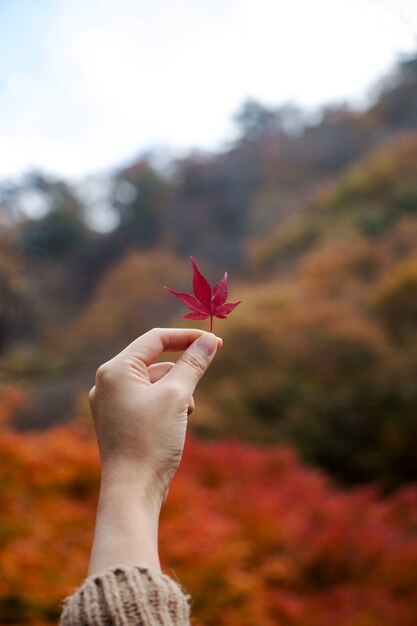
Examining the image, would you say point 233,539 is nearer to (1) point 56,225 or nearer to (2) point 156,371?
(2) point 156,371

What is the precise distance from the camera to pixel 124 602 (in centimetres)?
51

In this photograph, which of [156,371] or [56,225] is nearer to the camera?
[156,371]

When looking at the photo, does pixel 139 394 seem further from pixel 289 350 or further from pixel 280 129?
pixel 280 129

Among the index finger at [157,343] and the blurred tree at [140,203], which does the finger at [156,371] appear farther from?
the blurred tree at [140,203]

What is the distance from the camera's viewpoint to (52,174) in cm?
537

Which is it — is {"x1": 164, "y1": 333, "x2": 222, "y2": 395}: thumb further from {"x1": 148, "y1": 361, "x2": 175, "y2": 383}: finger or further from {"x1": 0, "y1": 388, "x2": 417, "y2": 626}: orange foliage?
{"x1": 0, "y1": 388, "x2": 417, "y2": 626}: orange foliage

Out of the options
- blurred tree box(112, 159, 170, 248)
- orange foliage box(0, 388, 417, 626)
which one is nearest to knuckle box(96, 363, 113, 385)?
orange foliage box(0, 388, 417, 626)

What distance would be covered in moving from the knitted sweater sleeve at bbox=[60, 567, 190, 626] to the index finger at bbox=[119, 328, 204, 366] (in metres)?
0.19

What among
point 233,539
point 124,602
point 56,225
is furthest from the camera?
point 56,225

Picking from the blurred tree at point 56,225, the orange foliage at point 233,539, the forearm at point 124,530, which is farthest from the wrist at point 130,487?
the blurred tree at point 56,225

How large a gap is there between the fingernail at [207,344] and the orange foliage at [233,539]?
63.6 inches

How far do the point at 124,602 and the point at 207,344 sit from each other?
24cm

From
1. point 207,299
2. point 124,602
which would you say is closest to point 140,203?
point 207,299

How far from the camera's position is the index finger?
0.62m
